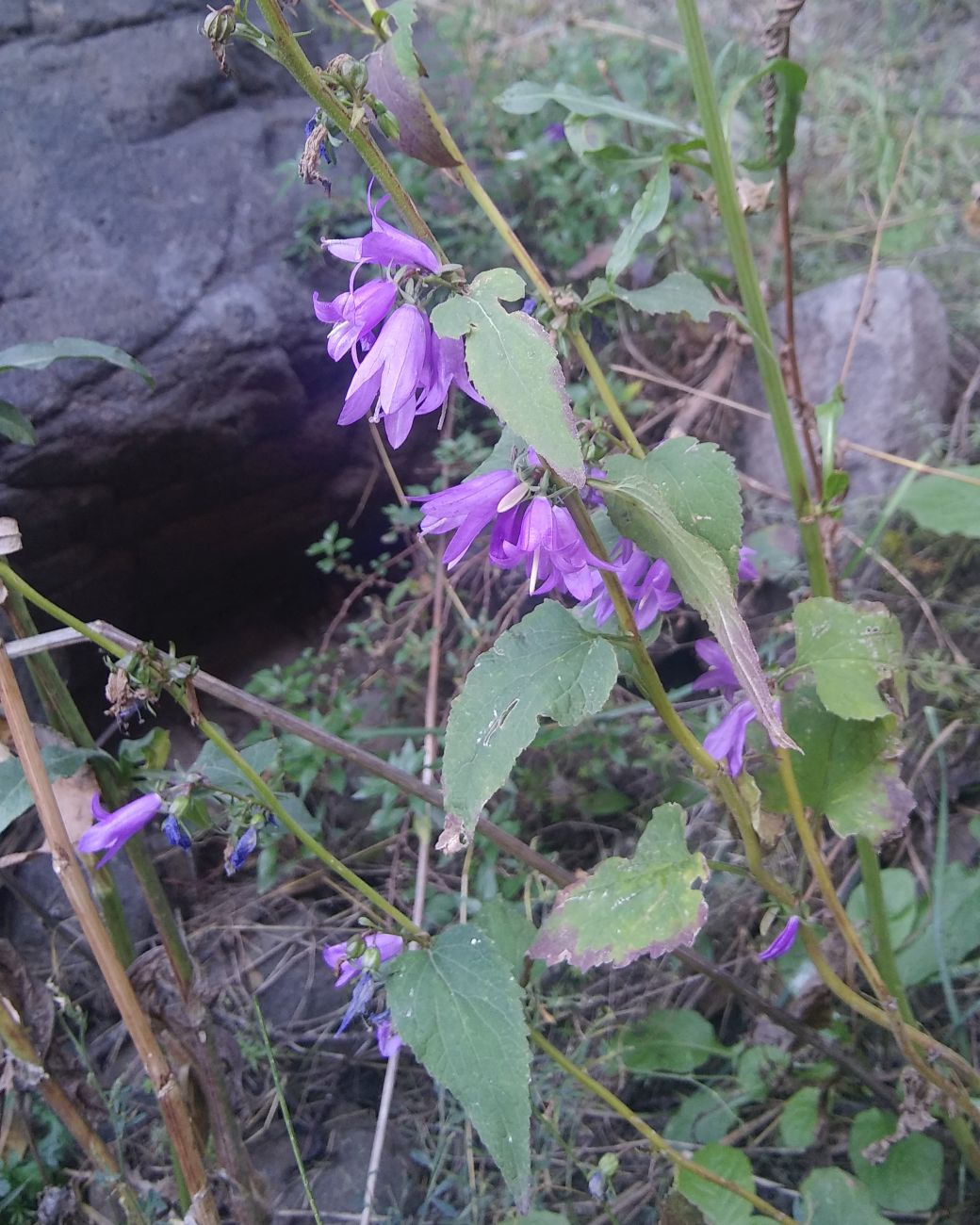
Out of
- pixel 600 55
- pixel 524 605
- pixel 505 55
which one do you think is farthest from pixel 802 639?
pixel 505 55

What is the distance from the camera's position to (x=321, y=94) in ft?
2.34

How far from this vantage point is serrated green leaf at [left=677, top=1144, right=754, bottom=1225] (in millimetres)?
1104

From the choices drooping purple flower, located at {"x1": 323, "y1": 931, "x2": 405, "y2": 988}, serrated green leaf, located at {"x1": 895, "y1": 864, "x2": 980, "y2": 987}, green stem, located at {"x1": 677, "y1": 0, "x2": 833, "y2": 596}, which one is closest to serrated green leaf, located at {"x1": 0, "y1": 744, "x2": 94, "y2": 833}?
drooping purple flower, located at {"x1": 323, "y1": 931, "x2": 405, "y2": 988}

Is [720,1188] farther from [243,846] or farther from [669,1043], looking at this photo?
[243,846]

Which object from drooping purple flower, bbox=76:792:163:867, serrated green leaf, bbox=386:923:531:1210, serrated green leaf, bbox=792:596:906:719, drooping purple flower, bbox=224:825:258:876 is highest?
serrated green leaf, bbox=792:596:906:719

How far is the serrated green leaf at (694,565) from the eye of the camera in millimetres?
702

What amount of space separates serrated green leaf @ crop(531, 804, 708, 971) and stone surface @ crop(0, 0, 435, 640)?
140cm

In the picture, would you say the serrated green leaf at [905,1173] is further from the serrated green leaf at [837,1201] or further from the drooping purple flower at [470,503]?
the drooping purple flower at [470,503]

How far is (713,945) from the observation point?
1.65 meters

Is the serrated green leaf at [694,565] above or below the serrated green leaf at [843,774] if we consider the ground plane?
above

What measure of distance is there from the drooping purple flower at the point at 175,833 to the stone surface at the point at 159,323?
1.00 m

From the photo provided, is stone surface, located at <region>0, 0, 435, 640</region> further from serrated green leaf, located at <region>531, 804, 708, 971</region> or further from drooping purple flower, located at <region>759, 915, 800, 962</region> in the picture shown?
drooping purple flower, located at <region>759, 915, 800, 962</region>

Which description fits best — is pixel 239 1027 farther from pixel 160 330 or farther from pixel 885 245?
Answer: pixel 885 245

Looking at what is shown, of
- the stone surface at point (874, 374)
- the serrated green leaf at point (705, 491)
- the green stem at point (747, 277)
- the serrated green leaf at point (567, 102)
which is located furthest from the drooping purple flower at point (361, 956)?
the stone surface at point (874, 374)
